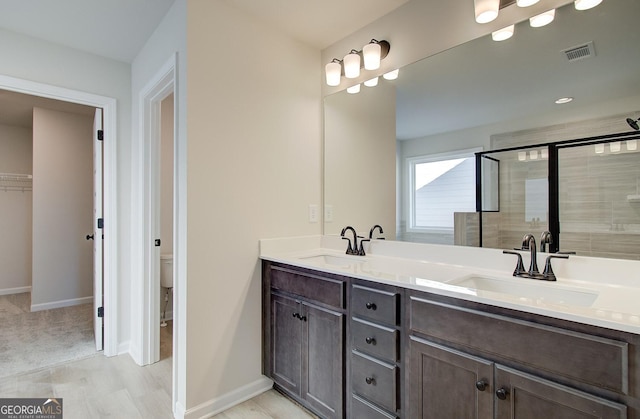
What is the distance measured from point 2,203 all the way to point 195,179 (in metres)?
4.44

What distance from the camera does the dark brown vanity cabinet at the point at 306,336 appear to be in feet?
5.53

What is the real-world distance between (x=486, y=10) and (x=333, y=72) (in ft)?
3.37

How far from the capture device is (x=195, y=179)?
1.85 m

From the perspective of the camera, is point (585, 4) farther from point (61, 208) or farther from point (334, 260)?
point (61, 208)

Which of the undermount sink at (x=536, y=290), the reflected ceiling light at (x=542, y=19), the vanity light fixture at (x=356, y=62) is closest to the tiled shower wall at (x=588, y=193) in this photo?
the undermount sink at (x=536, y=290)

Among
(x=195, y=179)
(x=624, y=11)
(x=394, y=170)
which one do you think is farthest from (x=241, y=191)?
(x=624, y=11)

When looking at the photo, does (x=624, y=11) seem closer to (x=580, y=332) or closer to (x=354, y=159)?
(x=580, y=332)

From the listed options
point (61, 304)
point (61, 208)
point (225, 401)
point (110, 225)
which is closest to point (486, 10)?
point (225, 401)

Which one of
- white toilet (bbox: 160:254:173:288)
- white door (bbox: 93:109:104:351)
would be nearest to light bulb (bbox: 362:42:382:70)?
white door (bbox: 93:109:104:351)

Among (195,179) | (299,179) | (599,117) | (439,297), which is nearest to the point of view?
(439,297)

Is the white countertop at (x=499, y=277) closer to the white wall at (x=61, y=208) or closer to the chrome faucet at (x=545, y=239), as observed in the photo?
the chrome faucet at (x=545, y=239)

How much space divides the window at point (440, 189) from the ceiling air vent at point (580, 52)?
56cm

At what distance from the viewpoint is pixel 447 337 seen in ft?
4.09

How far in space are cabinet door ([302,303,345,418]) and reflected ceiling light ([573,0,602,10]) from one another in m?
1.75
